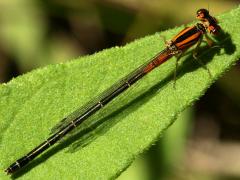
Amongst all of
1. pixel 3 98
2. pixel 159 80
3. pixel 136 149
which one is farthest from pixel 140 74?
pixel 3 98

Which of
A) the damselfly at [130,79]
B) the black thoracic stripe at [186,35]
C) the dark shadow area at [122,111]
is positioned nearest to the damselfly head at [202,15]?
the damselfly at [130,79]

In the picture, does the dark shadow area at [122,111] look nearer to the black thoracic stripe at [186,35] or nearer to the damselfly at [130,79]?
the damselfly at [130,79]

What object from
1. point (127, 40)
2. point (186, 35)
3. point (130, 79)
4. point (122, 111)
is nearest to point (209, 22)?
point (186, 35)

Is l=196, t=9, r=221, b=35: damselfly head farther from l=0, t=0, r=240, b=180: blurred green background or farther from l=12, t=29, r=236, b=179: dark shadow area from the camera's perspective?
l=0, t=0, r=240, b=180: blurred green background

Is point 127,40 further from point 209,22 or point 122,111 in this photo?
point 122,111

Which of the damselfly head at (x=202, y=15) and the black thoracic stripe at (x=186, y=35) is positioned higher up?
the damselfly head at (x=202, y=15)

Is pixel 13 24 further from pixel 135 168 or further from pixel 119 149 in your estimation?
pixel 119 149
